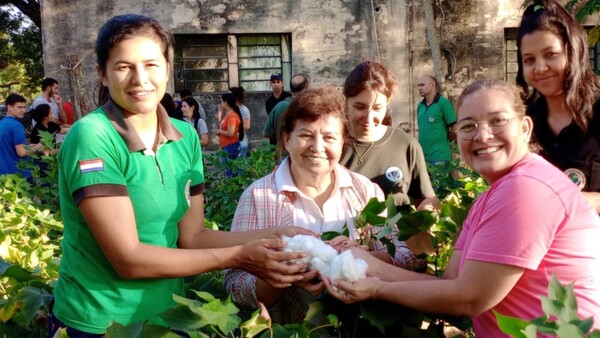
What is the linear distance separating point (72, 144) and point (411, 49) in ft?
35.5

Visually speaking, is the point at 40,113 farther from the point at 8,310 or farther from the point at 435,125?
the point at 8,310

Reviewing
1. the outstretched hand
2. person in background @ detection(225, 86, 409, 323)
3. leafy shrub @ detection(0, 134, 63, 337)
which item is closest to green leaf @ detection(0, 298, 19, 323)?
leafy shrub @ detection(0, 134, 63, 337)

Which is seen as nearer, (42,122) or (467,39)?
(42,122)

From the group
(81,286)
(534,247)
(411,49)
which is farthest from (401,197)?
(411,49)

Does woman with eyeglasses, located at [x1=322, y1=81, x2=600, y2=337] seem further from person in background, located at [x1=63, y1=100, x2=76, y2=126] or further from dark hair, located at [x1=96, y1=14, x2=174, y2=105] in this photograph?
person in background, located at [x1=63, y1=100, x2=76, y2=126]

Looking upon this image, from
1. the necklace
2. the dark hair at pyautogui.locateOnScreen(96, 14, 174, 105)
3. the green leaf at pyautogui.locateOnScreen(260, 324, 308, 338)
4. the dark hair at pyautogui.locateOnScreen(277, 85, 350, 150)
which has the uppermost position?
the dark hair at pyautogui.locateOnScreen(96, 14, 174, 105)

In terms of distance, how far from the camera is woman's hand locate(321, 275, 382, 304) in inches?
66.9

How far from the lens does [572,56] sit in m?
2.54

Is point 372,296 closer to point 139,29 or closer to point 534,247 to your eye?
point 534,247

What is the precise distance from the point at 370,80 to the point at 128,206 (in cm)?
156

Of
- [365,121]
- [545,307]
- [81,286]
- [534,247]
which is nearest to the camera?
[545,307]

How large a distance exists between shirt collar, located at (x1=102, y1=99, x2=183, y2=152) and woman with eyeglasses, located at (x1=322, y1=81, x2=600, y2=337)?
2.16 ft

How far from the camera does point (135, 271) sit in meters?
1.74

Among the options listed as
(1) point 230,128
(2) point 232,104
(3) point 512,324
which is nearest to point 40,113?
(1) point 230,128
